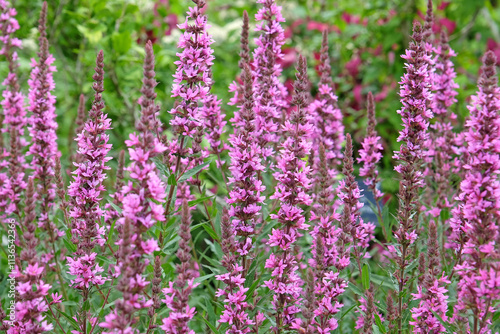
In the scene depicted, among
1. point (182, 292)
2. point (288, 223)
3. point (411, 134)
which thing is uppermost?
point (411, 134)

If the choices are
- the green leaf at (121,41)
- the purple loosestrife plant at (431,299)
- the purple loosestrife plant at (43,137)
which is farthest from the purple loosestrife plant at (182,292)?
the green leaf at (121,41)

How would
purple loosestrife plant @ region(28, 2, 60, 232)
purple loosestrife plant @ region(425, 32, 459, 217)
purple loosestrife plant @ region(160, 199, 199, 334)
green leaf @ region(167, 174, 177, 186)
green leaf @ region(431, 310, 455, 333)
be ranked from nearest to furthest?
purple loosestrife plant @ region(160, 199, 199, 334), green leaf @ region(431, 310, 455, 333), green leaf @ region(167, 174, 177, 186), purple loosestrife plant @ region(28, 2, 60, 232), purple loosestrife plant @ region(425, 32, 459, 217)

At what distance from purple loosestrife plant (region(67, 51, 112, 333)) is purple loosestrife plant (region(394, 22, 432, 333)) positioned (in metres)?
1.87

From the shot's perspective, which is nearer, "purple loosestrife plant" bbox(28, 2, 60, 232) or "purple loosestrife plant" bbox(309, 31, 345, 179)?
"purple loosestrife plant" bbox(28, 2, 60, 232)

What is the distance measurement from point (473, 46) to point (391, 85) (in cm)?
232

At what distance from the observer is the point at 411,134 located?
3461 mm

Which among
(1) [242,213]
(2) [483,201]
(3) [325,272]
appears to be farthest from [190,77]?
(2) [483,201]

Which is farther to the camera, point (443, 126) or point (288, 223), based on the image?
point (443, 126)

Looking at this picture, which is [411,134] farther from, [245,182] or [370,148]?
[245,182]

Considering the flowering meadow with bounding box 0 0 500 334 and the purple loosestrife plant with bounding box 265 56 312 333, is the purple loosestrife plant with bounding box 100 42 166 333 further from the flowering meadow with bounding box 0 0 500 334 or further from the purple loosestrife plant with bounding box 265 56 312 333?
the purple loosestrife plant with bounding box 265 56 312 333

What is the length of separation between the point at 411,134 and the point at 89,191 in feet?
6.88

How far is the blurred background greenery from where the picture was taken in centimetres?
666

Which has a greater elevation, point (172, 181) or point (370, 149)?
point (370, 149)

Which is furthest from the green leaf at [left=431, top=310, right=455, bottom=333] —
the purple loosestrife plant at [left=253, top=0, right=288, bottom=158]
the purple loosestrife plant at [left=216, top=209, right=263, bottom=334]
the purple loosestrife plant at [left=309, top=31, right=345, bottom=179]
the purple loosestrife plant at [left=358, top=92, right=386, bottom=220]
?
the purple loosestrife plant at [left=309, top=31, right=345, bottom=179]
